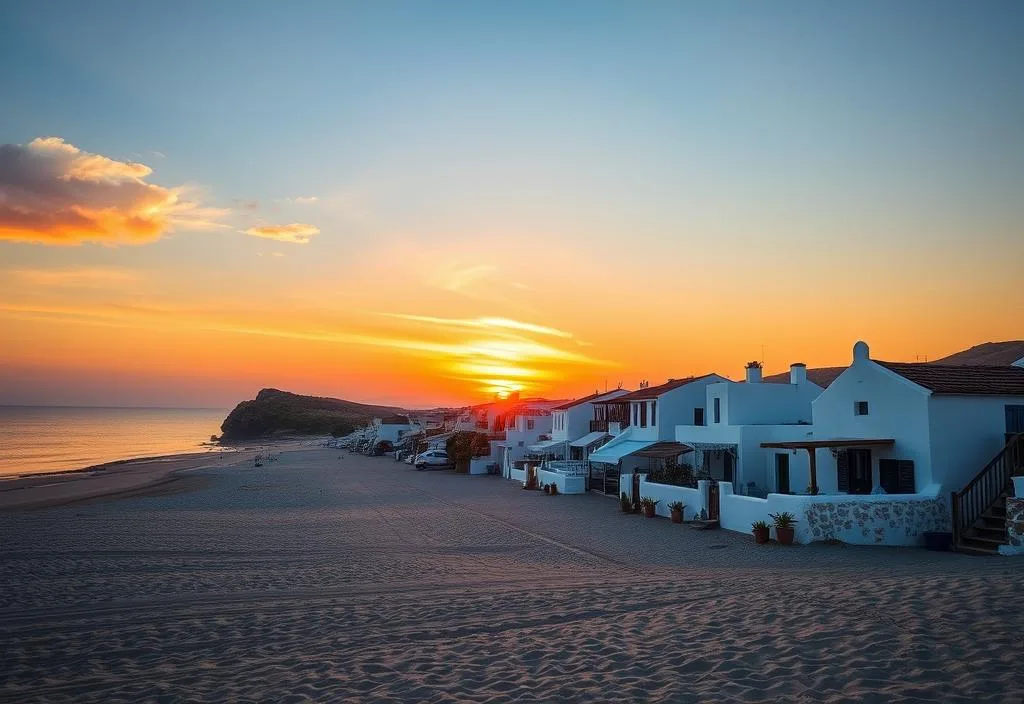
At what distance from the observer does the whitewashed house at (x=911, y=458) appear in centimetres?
1791

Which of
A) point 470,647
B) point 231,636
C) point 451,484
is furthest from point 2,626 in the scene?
point 451,484

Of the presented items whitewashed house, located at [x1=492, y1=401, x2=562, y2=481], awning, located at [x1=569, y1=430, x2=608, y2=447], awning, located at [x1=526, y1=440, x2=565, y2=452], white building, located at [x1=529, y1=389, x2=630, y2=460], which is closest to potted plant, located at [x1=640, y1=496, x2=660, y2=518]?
awning, located at [x1=569, y1=430, x2=608, y2=447]

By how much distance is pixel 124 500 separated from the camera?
33.7 meters

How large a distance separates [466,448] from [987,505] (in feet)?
125

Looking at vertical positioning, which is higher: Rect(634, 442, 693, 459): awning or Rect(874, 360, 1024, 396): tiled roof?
Rect(874, 360, 1024, 396): tiled roof

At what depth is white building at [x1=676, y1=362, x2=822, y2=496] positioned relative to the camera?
87.8ft

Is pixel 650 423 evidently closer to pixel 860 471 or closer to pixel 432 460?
pixel 860 471

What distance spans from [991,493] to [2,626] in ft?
70.1

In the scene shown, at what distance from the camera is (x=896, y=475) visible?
19891mm

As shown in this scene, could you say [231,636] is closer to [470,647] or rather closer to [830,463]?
[470,647]

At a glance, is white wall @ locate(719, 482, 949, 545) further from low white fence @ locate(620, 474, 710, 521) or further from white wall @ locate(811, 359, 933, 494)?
low white fence @ locate(620, 474, 710, 521)

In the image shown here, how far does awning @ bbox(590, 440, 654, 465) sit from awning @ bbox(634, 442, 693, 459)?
0.51 m

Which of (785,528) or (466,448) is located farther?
(466,448)

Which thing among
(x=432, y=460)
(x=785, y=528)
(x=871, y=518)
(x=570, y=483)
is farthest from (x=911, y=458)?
(x=432, y=460)
